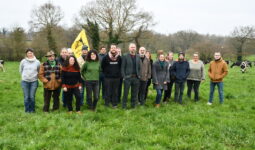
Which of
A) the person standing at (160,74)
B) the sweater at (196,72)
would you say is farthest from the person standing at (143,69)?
the sweater at (196,72)

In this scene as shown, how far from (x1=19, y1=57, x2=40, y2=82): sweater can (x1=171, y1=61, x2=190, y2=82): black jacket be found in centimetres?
501

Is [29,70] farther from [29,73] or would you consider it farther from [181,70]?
[181,70]

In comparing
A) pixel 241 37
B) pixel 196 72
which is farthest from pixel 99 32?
pixel 241 37

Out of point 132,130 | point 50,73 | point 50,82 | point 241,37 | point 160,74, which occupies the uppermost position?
point 241,37

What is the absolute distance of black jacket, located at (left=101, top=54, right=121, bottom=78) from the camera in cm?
721

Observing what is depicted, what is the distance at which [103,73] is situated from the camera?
7512 millimetres

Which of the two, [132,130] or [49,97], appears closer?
[132,130]

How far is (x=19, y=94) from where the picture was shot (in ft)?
34.4

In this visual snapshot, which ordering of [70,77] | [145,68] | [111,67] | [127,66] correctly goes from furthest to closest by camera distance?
1. [145,68]
2. [111,67]
3. [127,66]
4. [70,77]

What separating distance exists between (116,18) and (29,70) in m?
28.6

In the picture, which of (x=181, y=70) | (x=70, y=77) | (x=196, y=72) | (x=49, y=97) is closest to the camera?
(x=70, y=77)

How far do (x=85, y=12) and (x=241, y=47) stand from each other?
41051 mm

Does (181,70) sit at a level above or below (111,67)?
below

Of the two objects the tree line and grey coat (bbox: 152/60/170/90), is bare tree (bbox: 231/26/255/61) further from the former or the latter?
grey coat (bbox: 152/60/170/90)
